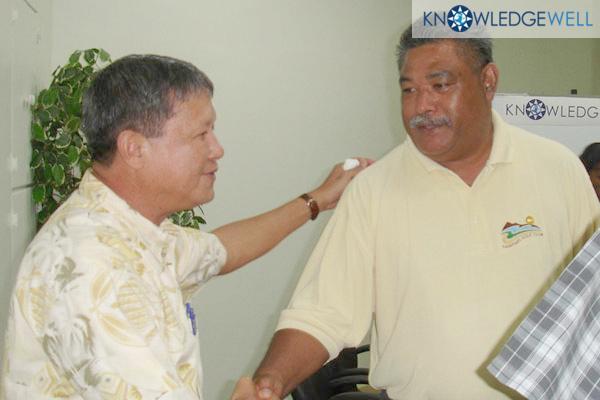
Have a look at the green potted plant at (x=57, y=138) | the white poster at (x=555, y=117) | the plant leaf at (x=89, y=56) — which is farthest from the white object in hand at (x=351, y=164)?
the plant leaf at (x=89, y=56)

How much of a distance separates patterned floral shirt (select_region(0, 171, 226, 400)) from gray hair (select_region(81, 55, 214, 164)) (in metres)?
0.13

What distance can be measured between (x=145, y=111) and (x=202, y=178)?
230mm

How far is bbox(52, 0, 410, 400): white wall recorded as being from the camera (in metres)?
4.45

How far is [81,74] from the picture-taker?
3.43 metres

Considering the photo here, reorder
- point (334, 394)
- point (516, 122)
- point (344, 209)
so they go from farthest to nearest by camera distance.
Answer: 1. point (516, 122)
2. point (334, 394)
3. point (344, 209)

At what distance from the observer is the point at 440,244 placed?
1926mm

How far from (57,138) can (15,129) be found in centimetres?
36

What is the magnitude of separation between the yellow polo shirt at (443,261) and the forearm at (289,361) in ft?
0.11

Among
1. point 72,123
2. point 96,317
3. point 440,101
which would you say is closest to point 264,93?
point 72,123

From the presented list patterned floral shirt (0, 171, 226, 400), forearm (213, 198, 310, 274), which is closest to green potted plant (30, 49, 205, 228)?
forearm (213, 198, 310, 274)

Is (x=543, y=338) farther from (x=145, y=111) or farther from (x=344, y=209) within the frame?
(x=344, y=209)

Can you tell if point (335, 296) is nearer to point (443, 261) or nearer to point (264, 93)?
point (443, 261)

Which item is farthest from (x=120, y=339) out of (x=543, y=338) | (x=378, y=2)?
(x=378, y=2)

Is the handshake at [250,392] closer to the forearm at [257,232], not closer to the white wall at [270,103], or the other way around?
the forearm at [257,232]
